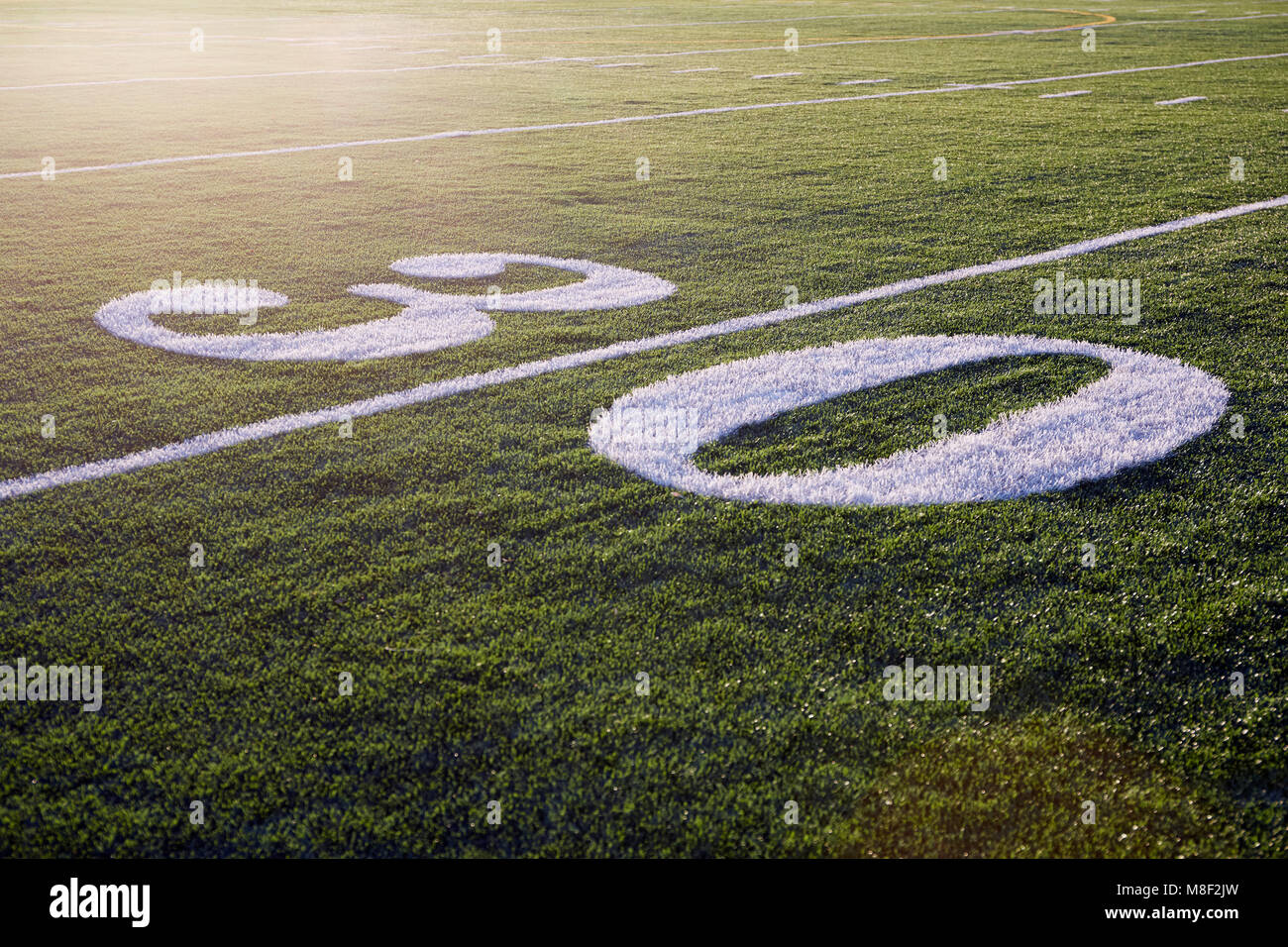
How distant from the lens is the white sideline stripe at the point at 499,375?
329 cm

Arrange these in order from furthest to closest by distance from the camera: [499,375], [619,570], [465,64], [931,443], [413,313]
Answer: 1. [465,64]
2. [413,313]
3. [499,375]
4. [931,443]
5. [619,570]

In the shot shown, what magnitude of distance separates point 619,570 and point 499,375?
1606 millimetres

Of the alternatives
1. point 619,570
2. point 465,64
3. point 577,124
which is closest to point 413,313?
point 619,570

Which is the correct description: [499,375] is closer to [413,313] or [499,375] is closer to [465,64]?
[413,313]

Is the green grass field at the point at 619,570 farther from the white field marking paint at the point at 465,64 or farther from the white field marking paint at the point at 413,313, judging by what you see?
the white field marking paint at the point at 465,64

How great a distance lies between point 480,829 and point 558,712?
13.3 inches

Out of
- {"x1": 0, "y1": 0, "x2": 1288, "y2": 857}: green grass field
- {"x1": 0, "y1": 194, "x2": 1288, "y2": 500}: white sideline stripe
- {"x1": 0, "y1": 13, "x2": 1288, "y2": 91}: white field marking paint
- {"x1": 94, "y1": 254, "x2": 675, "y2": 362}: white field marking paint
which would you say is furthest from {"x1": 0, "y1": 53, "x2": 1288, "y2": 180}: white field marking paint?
{"x1": 0, "y1": 13, "x2": 1288, "y2": 91}: white field marking paint

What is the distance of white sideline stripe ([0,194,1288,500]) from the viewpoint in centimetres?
329

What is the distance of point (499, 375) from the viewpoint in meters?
4.14

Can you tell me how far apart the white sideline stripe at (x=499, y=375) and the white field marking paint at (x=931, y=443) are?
431 millimetres

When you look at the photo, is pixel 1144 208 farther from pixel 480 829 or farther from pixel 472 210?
pixel 480 829

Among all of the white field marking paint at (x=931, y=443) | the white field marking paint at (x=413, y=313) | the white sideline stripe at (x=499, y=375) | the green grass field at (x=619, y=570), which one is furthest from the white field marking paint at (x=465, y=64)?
the white field marking paint at (x=931, y=443)

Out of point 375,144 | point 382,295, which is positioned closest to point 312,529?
point 382,295

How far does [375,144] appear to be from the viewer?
9711 millimetres
